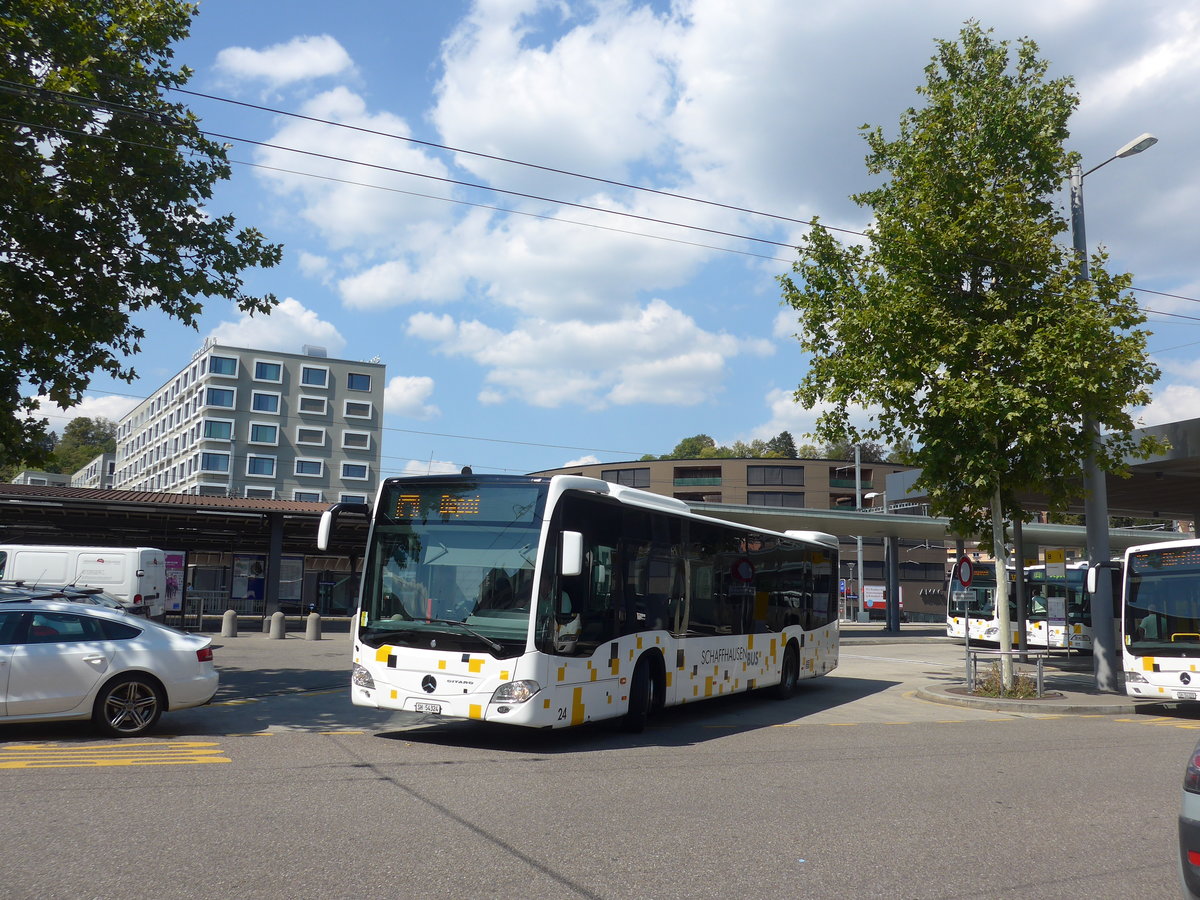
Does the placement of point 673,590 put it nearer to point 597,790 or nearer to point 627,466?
point 597,790

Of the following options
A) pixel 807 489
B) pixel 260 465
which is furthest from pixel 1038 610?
pixel 260 465

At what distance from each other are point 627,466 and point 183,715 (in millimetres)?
84568

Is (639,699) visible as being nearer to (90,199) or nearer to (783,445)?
(90,199)

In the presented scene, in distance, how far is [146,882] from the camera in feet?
18.2

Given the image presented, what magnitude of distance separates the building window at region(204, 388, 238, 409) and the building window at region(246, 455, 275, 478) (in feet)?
17.1

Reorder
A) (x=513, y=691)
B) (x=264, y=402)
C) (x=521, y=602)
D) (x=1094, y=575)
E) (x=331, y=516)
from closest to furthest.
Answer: (x=513, y=691) < (x=521, y=602) < (x=331, y=516) < (x=1094, y=575) < (x=264, y=402)

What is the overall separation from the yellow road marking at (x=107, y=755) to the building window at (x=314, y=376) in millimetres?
90347

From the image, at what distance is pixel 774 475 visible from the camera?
311 feet

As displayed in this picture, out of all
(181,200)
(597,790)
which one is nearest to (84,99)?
(181,200)

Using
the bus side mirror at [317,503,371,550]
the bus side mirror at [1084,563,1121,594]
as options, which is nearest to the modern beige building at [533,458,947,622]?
the bus side mirror at [1084,563,1121,594]

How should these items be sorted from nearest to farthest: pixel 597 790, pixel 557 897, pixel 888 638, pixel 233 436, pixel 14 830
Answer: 1. pixel 557 897
2. pixel 14 830
3. pixel 597 790
4. pixel 888 638
5. pixel 233 436

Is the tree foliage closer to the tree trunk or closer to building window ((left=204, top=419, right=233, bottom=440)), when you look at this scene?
the tree trunk

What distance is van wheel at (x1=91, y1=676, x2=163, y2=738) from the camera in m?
11.1

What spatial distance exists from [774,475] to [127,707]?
8628 centimetres
